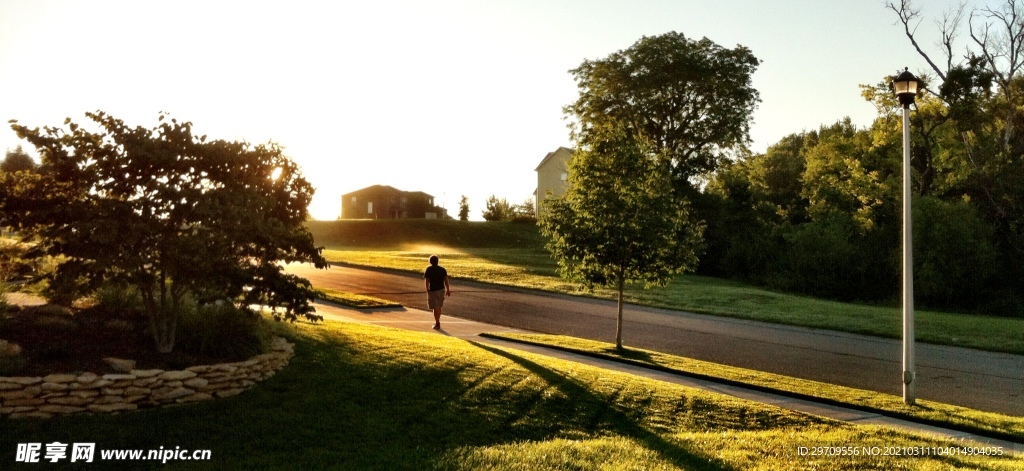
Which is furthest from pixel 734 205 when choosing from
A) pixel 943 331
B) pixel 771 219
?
pixel 943 331

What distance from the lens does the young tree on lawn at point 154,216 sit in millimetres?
8914

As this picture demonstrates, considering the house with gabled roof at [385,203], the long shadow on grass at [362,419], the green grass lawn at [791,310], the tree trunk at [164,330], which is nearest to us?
the long shadow on grass at [362,419]

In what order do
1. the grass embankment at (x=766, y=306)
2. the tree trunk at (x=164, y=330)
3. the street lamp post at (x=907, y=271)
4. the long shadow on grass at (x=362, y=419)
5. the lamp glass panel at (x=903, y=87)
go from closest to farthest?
the long shadow on grass at (x=362, y=419) < the tree trunk at (x=164, y=330) < the street lamp post at (x=907, y=271) < the lamp glass panel at (x=903, y=87) < the grass embankment at (x=766, y=306)

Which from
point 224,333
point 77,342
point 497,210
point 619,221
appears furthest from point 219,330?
point 497,210

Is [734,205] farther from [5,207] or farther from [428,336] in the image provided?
[5,207]

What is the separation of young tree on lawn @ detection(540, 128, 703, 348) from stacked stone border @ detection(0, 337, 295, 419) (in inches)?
349

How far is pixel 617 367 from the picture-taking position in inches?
553

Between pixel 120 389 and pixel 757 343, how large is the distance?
1477 cm

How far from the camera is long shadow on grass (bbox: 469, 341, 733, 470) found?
769cm

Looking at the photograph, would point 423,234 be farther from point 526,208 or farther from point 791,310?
point 791,310

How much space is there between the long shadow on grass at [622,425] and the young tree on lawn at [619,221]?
430 cm

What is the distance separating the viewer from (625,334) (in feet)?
63.6

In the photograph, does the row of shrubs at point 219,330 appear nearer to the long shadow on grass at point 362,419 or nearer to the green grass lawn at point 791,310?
the long shadow on grass at point 362,419

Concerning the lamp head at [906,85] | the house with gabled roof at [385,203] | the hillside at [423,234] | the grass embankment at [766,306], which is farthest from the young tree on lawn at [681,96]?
the house with gabled roof at [385,203]
